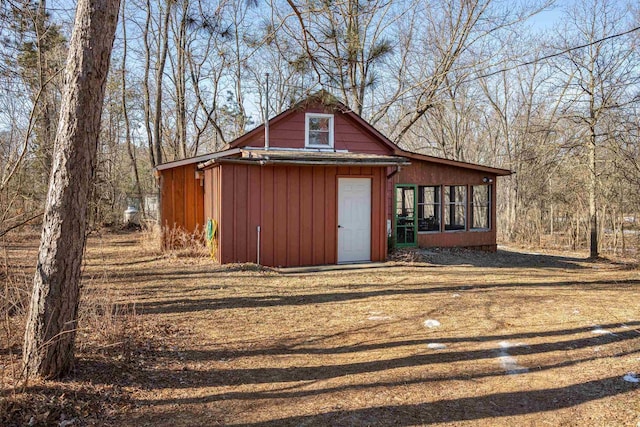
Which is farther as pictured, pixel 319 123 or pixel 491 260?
pixel 491 260

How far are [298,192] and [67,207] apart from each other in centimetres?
722

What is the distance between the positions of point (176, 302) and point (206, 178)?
20.0ft

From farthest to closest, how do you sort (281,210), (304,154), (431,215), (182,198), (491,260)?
(431,215), (182,198), (491,260), (304,154), (281,210)

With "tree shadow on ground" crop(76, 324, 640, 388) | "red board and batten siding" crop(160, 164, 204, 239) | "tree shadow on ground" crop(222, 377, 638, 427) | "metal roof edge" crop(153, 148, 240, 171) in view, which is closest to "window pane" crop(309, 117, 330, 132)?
"metal roof edge" crop(153, 148, 240, 171)

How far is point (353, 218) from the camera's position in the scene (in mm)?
11305

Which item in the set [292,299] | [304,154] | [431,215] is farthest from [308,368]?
[431,215]

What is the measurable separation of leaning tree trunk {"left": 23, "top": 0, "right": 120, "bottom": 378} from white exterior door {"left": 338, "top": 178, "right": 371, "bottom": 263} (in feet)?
25.3

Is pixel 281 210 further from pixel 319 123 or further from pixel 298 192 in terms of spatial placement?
pixel 319 123

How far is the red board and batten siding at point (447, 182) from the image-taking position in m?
14.1

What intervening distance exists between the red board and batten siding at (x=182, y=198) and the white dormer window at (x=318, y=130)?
3615mm

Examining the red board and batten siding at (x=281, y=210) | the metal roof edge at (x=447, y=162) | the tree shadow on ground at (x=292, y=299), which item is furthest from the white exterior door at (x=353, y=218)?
the tree shadow on ground at (x=292, y=299)

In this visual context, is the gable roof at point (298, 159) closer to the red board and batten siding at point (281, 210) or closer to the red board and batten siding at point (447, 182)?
the red board and batten siding at point (281, 210)

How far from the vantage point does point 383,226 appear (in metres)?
11.5

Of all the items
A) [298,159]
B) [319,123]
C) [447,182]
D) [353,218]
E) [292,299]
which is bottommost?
[292,299]
